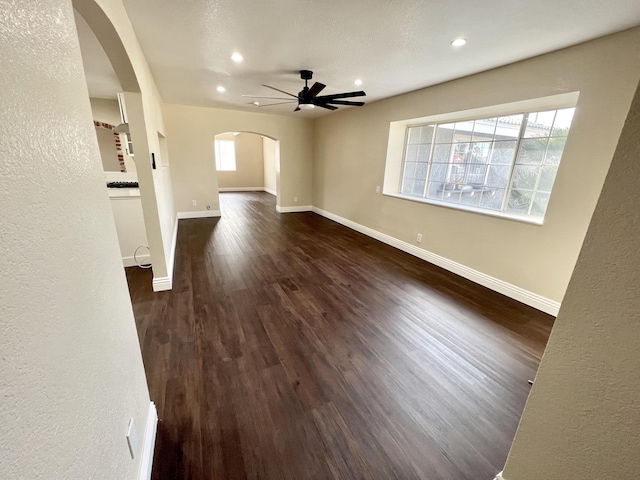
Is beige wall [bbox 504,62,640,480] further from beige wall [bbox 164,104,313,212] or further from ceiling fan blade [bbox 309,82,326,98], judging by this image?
beige wall [bbox 164,104,313,212]

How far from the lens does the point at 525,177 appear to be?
2979mm

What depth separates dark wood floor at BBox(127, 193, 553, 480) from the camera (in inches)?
53.4

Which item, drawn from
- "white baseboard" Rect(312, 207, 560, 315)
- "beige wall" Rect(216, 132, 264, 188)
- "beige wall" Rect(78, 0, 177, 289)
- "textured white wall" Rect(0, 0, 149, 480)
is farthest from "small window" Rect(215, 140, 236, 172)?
"textured white wall" Rect(0, 0, 149, 480)

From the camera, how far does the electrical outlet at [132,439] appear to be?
3.40 feet

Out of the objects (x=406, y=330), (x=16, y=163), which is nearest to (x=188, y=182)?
(x=406, y=330)

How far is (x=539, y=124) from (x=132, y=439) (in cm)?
416

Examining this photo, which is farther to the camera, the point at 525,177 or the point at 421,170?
the point at 421,170

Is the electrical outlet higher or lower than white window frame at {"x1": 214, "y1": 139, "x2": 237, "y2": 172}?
lower

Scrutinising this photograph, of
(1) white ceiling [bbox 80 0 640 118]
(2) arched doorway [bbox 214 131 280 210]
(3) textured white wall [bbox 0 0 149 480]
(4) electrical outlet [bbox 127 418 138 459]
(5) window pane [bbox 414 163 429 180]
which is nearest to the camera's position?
(3) textured white wall [bbox 0 0 149 480]

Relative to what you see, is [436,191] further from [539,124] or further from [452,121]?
[539,124]

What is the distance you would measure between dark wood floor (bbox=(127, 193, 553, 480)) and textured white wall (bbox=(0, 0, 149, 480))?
0.67 metres

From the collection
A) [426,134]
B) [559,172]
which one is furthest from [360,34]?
[426,134]

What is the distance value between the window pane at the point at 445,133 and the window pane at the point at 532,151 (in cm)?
106

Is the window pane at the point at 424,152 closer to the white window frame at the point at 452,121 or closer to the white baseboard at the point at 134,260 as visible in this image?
the white window frame at the point at 452,121
